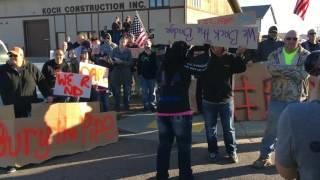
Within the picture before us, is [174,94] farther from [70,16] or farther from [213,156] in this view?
[70,16]

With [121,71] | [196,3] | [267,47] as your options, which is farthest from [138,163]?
[196,3]

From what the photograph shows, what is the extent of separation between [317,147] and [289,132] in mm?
152

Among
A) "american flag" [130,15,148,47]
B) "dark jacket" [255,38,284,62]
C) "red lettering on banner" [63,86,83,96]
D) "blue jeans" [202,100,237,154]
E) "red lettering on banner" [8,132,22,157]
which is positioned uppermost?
"american flag" [130,15,148,47]

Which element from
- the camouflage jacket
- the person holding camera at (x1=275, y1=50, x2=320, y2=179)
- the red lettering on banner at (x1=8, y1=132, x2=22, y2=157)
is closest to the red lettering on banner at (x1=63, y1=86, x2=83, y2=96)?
the red lettering on banner at (x1=8, y1=132, x2=22, y2=157)

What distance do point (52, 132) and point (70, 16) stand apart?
28.5 metres

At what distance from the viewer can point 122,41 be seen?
11.2 meters

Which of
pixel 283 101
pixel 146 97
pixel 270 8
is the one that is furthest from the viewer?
pixel 270 8

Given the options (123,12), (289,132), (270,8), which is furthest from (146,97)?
(270,8)

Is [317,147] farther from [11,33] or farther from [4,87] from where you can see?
[11,33]

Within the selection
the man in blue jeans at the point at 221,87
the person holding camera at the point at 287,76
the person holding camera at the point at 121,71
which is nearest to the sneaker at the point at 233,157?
the man in blue jeans at the point at 221,87

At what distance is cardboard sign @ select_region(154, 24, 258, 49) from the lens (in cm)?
590

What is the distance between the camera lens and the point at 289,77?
18.9ft

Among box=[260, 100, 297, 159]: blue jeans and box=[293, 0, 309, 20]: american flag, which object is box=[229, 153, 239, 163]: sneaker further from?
box=[293, 0, 309, 20]: american flag

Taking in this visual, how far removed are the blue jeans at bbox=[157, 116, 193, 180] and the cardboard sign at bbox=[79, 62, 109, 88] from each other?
3372mm
